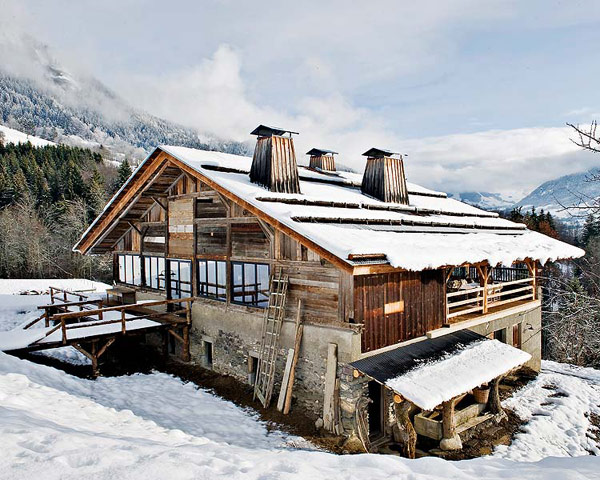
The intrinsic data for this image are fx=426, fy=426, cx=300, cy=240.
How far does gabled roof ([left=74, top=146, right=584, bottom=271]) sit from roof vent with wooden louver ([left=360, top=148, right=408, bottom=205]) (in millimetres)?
618

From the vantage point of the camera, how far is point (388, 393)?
11.6 meters

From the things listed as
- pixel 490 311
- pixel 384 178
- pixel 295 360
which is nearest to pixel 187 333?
pixel 295 360

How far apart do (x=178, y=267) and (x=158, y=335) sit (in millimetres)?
3073

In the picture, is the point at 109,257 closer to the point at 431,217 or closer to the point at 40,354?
the point at 40,354

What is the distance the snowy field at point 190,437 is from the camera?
5.34 metres

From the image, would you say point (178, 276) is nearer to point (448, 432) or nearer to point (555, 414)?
point (448, 432)

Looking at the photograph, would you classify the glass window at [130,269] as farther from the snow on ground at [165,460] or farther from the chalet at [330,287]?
the snow on ground at [165,460]

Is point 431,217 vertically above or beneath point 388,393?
above

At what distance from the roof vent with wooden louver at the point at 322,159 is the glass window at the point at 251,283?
11.4 meters

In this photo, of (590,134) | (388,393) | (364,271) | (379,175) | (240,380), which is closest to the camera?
(590,134)

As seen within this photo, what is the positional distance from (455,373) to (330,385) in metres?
3.20

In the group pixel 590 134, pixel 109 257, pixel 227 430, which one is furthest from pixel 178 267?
pixel 109 257

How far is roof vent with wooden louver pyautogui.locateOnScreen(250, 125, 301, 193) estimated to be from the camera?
1441cm

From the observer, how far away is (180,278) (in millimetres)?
17094
